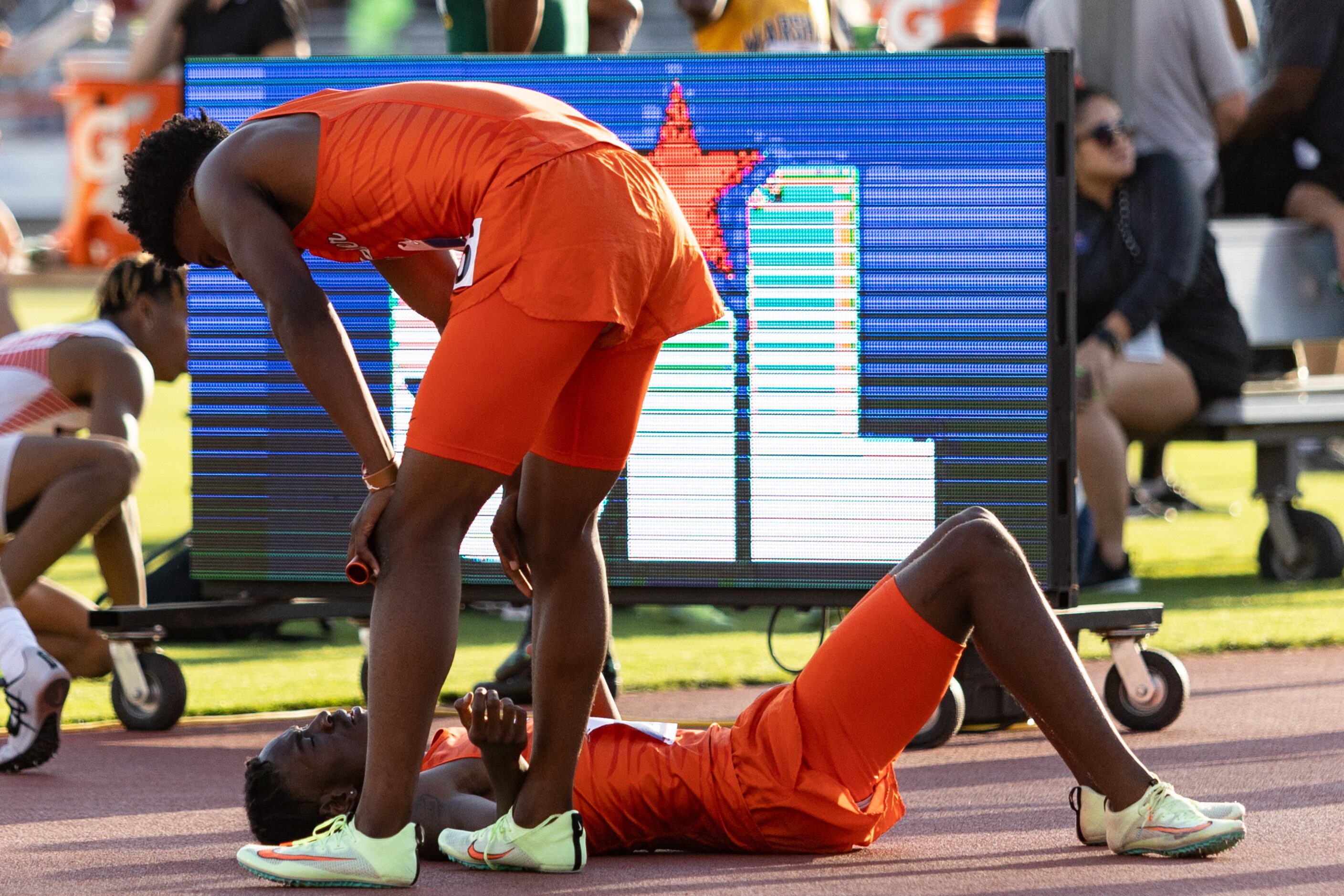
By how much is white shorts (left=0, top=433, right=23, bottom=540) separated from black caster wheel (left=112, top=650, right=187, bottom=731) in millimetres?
669

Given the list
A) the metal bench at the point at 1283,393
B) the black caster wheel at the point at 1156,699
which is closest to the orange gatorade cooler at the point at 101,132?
the metal bench at the point at 1283,393

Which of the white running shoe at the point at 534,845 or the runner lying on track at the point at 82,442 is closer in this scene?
the white running shoe at the point at 534,845

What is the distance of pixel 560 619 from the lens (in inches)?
131

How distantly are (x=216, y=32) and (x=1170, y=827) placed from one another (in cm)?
602

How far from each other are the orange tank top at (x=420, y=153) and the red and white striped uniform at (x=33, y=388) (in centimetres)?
258

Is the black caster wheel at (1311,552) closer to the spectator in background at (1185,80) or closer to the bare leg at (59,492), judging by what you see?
the spectator in background at (1185,80)

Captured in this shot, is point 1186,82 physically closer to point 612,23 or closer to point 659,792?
point 612,23

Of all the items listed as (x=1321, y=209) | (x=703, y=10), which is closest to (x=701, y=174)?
(x=703, y=10)

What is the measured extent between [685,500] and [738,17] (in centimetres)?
360

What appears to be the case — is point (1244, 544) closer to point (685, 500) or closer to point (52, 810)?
point (685, 500)

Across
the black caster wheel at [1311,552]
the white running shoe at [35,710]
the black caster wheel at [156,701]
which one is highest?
the white running shoe at [35,710]

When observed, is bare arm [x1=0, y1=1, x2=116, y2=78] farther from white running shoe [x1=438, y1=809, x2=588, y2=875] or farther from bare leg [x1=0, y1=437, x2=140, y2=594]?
white running shoe [x1=438, y1=809, x2=588, y2=875]

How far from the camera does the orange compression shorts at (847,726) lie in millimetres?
3242

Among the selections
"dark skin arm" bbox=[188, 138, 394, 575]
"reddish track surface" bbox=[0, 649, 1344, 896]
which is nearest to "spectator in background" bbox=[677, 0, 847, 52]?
"reddish track surface" bbox=[0, 649, 1344, 896]
